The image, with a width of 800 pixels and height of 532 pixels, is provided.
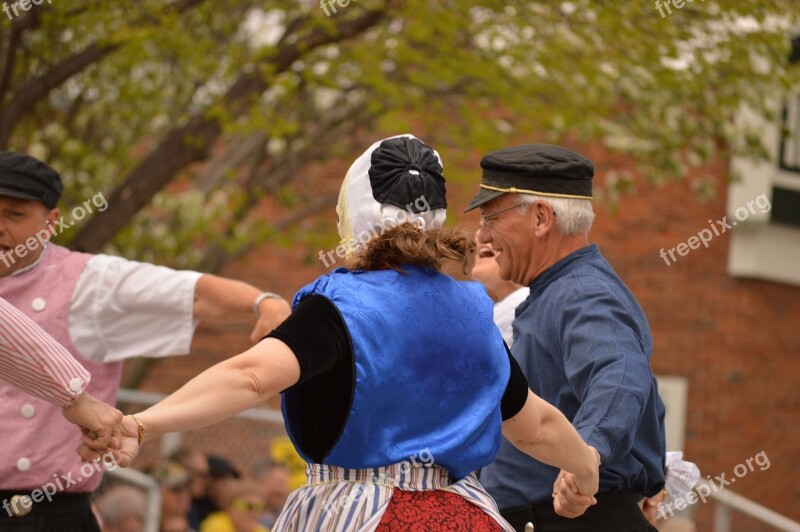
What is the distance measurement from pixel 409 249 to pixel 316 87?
20.3 feet

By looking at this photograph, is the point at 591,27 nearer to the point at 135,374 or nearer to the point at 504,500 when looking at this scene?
the point at 135,374

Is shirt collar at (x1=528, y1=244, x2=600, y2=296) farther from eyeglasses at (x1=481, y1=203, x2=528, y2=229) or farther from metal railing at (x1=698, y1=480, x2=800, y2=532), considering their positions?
metal railing at (x1=698, y1=480, x2=800, y2=532)

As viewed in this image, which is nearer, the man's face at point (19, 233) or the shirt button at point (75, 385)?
the shirt button at point (75, 385)

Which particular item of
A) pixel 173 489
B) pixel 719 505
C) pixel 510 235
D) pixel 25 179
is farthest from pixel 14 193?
pixel 719 505

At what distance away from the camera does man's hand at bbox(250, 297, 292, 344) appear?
149 inches

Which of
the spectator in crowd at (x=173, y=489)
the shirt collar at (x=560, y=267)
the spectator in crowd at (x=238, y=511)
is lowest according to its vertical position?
the spectator in crowd at (x=238, y=511)

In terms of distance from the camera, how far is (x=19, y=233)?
386 cm

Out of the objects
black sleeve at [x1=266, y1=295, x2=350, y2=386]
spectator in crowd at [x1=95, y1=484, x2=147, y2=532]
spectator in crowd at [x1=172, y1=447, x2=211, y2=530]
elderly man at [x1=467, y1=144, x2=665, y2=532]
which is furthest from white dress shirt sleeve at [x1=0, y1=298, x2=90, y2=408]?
spectator in crowd at [x1=172, y1=447, x2=211, y2=530]

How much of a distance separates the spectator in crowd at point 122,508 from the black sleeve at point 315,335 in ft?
14.9

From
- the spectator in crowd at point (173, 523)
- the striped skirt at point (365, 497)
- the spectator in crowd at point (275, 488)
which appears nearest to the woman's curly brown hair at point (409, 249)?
→ the striped skirt at point (365, 497)

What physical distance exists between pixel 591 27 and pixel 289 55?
2.06 m

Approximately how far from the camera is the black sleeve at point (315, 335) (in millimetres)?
2578

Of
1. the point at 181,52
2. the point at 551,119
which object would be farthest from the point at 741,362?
the point at 181,52

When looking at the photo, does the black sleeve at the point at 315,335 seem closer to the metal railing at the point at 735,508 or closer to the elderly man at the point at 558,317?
the elderly man at the point at 558,317
